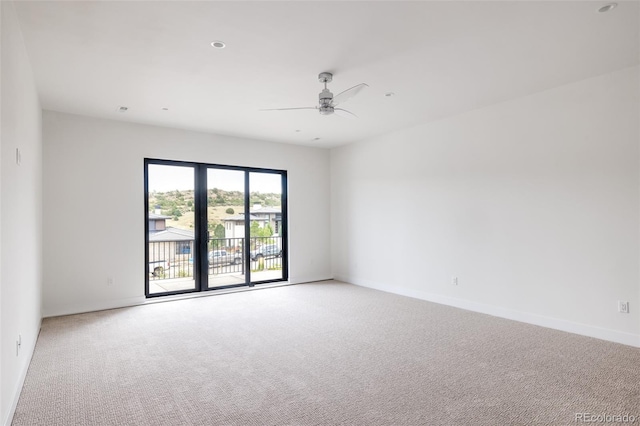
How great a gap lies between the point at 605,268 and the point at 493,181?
5.17 feet

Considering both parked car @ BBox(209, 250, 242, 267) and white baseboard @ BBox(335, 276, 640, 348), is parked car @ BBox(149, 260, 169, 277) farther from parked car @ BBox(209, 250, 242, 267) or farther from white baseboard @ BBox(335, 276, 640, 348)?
white baseboard @ BBox(335, 276, 640, 348)

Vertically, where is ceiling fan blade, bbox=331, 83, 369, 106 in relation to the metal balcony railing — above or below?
above

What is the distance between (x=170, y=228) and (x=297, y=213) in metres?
2.37

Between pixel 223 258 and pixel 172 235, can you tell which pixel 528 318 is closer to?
pixel 223 258

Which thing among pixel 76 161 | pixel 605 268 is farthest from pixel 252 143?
pixel 605 268

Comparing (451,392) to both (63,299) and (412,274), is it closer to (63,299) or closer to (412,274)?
(412,274)

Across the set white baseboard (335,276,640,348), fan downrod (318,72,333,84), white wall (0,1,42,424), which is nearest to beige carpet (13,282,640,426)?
white baseboard (335,276,640,348)

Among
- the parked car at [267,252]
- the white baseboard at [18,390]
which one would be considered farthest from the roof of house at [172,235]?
the white baseboard at [18,390]

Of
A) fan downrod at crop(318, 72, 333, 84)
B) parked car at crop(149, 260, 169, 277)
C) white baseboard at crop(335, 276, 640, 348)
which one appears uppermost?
fan downrod at crop(318, 72, 333, 84)

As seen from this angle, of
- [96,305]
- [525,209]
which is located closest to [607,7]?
[525,209]

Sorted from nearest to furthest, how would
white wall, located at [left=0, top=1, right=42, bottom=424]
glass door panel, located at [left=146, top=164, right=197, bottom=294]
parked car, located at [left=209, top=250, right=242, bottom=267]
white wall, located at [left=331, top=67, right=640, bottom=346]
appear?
1. white wall, located at [left=0, top=1, right=42, bottom=424]
2. white wall, located at [left=331, top=67, right=640, bottom=346]
3. glass door panel, located at [left=146, top=164, right=197, bottom=294]
4. parked car, located at [left=209, top=250, right=242, bottom=267]

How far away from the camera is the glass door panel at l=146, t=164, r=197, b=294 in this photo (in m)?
5.63

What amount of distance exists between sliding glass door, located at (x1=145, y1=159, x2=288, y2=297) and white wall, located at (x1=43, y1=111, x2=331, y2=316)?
0.69 feet

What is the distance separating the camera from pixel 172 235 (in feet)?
19.0
